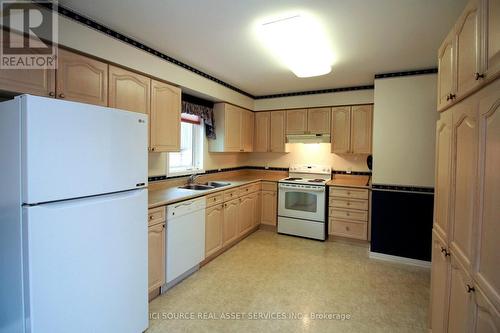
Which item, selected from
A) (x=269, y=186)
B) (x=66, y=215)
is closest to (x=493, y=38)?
(x=66, y=215)

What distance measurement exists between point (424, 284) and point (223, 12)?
10.7 ft

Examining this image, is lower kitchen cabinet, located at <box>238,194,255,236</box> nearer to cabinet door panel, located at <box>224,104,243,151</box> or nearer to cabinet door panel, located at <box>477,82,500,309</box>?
cabinet door panel, located at <box>224,104,243,151</box>

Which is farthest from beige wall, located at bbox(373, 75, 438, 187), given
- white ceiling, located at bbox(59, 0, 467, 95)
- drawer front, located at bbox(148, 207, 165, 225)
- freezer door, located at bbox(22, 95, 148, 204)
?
freezer door, located at bbox(22, 95, 148, 204)

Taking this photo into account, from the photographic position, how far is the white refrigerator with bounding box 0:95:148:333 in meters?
1.30

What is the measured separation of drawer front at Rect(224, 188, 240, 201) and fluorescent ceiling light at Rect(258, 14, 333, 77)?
1.77 meters

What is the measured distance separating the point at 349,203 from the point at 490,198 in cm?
293

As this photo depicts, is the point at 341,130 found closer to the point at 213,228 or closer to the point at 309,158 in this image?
the point at 309,158

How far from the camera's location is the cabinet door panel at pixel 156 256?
2.33m

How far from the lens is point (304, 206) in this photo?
412cm

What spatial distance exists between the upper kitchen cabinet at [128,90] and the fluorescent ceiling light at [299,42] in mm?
1227

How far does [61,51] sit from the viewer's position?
1890mm

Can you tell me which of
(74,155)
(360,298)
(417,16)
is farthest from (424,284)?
(74,155)

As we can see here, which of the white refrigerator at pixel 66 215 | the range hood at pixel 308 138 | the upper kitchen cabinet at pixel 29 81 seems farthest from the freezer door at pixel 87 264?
the range hood at pixel 308 138

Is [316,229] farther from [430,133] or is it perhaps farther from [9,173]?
[9,173]
